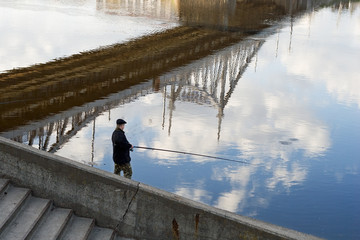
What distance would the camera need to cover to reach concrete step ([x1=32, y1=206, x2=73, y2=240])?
904 centimetres

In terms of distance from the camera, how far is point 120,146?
36.8 ft

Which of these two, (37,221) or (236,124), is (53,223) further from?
(236,124)

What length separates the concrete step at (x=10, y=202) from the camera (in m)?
8.98

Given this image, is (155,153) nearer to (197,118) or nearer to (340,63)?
(197,118)

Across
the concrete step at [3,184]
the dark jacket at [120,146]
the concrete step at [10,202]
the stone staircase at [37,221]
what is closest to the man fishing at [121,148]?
the dark jacket at [120,146]

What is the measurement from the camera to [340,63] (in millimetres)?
32094

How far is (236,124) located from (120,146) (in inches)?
326

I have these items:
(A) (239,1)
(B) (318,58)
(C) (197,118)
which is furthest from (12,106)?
(A) (239,1)

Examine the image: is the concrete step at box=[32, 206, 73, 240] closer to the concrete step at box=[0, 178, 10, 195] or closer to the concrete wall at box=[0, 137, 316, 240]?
the concrete wall at box=[0, 137, 316, 240]

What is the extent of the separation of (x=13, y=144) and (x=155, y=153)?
536 cm

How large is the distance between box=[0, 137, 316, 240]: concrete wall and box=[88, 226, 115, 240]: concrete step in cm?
11

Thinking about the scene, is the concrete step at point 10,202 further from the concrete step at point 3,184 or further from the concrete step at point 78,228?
the concrete step at point 78,228

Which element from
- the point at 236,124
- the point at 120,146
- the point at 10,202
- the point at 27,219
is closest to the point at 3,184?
the point at 10,202

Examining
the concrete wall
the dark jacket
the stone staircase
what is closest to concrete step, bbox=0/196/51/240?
the stone staircase
